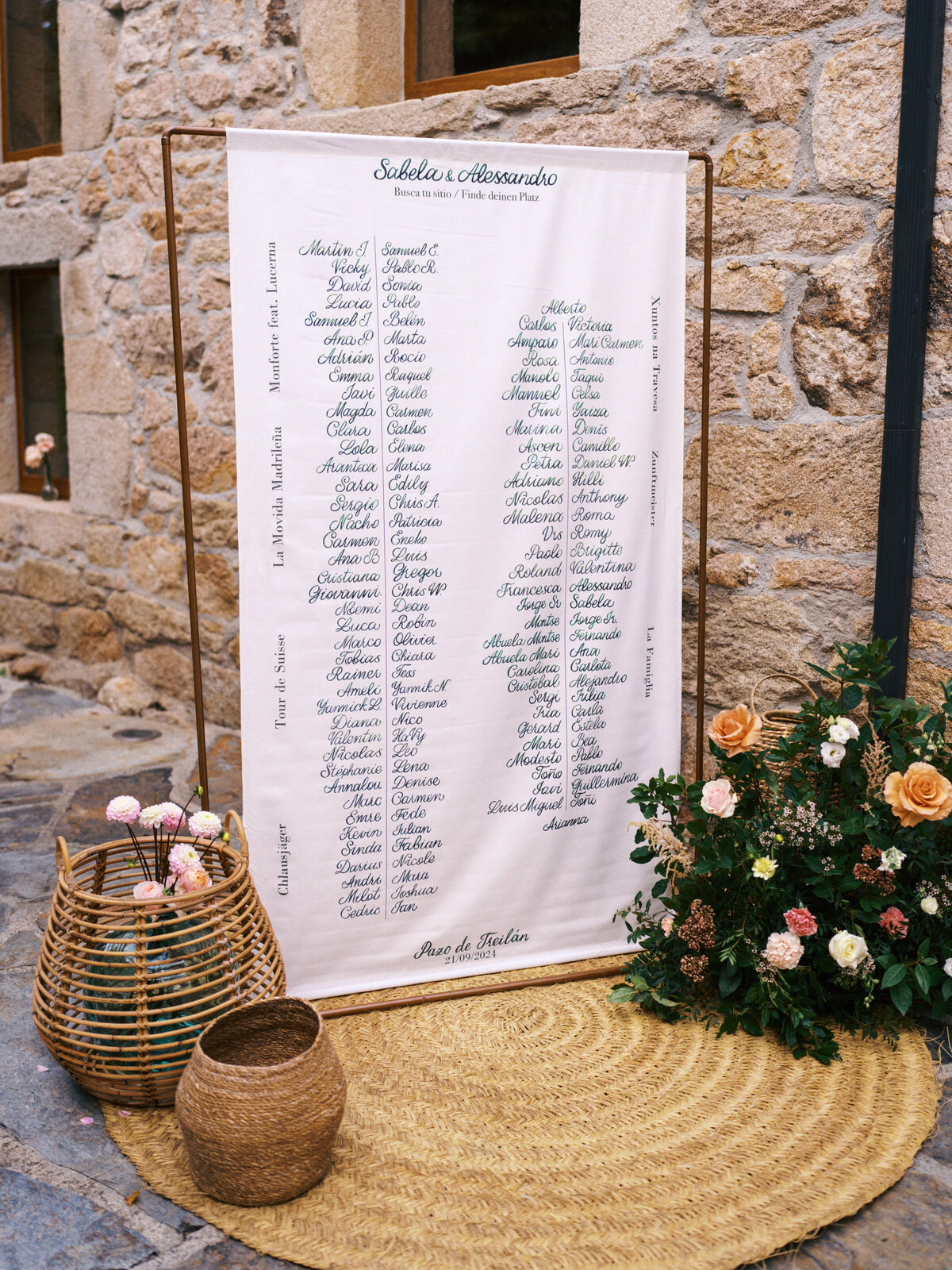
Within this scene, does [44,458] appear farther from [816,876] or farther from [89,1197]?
[816,876]

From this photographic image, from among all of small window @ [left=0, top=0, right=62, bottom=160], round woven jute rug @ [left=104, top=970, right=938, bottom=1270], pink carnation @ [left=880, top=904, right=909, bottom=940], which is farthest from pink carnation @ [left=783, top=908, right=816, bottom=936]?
small window @ [left=0, top=0, right=62, bottom=160]

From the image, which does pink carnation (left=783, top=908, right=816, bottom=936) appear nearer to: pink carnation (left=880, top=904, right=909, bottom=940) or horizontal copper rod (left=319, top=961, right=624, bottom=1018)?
pink carnation (left=880, top=904, right=909, bottom=940)

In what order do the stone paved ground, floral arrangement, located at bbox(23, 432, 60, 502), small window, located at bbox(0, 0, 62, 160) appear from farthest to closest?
1. floral arrangement, located at bbox(23, 432, 60, 502)
2. small window, located at bbox(0, 0, 62, 160)
3. the stone paved ground

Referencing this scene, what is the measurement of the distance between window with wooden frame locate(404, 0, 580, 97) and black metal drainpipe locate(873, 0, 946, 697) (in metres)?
0.92

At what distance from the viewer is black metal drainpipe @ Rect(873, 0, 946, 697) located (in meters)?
2.15

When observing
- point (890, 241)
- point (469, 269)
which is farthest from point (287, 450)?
point (890, 241)

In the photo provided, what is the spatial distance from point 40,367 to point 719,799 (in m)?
3.60

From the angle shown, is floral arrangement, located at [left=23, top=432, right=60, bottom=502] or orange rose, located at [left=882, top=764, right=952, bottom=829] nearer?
orange rose, located at [left=882, top=764, right=952, bottom=829]

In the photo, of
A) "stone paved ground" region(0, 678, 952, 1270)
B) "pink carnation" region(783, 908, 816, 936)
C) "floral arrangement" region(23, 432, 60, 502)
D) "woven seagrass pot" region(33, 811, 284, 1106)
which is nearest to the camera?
"stone paved ground" region(0, 678, 952, 1270)

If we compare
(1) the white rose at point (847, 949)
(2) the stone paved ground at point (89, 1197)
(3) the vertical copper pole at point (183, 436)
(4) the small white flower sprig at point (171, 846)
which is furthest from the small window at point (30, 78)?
(1) the white rose at point (847, 949)

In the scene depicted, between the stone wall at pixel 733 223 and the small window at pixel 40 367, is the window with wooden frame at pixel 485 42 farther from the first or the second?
the small window at pixel 40 367

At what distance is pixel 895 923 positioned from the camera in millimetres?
2020

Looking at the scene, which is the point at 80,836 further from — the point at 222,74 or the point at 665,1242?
the point at 222,74

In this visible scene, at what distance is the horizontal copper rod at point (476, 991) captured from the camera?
7.04ft
